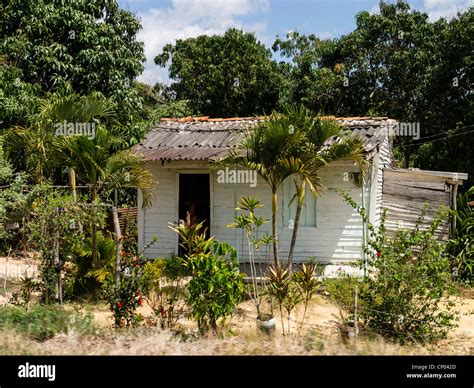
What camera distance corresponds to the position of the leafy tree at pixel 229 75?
23.2 m

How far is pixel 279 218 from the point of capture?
11.4 metres

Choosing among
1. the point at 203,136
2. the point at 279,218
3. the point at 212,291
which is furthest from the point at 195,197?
the point at 212,291

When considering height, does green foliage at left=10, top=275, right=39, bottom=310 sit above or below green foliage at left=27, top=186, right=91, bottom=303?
below

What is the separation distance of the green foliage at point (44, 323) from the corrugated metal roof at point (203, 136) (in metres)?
4.81

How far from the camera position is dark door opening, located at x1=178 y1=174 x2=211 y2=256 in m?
11.9

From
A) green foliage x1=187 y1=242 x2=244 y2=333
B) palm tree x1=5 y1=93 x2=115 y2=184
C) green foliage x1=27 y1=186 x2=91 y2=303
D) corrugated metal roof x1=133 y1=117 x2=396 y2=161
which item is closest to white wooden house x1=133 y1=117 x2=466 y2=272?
corrugated metal roof x1=133 y1=117 x2=396 y2=161

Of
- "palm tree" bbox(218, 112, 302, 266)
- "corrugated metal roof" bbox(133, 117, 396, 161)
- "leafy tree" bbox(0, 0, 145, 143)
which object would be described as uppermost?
"leafy tree" bbox(0, 0, 145, 143)

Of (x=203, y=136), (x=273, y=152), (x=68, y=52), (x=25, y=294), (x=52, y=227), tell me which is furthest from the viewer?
(x=68, y=52)

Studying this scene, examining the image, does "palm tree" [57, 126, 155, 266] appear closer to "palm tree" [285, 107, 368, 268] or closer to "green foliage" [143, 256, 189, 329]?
"green foliage" [143, 256, 189, 329]

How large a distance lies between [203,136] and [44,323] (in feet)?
24.0

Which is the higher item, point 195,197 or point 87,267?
point 195,197

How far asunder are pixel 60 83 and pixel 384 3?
14.0m

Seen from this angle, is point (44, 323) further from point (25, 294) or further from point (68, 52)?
point (68, 52)

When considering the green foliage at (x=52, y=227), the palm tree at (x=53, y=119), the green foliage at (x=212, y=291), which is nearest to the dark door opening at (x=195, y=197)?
the palm tree at (x=53, y=119)
